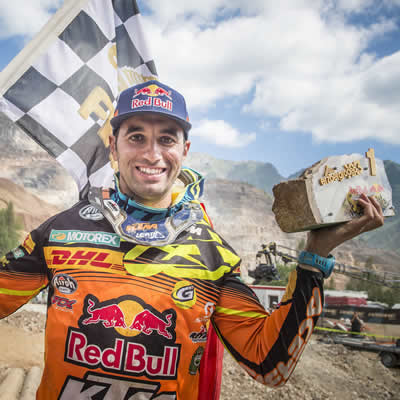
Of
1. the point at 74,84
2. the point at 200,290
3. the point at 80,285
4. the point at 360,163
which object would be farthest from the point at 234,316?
the point at 74,84

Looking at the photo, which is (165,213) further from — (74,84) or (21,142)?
(21,142)

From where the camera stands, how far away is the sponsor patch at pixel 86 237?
74.2 inches

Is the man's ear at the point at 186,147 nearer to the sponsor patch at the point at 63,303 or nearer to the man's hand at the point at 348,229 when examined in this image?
the man's hand at the point at 348,229

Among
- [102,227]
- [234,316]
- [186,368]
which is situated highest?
[102,227]

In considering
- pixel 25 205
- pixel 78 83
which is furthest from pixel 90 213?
pixel 25 205

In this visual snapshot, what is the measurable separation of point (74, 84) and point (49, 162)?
77848 mm

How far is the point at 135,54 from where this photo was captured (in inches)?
163

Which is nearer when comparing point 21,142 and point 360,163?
point 360,163

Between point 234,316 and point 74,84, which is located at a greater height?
point 74,84

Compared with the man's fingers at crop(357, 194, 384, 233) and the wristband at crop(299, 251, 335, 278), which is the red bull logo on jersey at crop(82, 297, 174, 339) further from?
the man's fingers at crop(357, 194, 384, 233)

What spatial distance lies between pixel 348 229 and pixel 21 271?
6.40 feet

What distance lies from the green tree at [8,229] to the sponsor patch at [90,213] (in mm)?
42549

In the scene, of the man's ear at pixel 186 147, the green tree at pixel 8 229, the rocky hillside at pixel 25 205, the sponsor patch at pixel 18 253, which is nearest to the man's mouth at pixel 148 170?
the man's ear at pixel 186 147

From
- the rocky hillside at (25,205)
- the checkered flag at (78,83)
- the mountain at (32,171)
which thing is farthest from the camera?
the mountain at (32,171)
